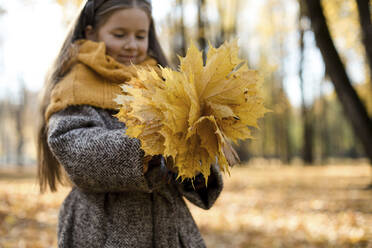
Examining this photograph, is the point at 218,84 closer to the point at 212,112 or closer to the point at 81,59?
the point at 212,112

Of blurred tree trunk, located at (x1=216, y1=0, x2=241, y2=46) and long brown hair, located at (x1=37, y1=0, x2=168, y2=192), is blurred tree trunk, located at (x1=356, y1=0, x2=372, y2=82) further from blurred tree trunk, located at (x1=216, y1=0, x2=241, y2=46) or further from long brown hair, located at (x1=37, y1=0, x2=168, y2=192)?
blurred tree trunk, located at (x1=216, y1=0, x2=241, y2=46)

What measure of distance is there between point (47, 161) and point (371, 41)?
461 cm

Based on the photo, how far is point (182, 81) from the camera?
34.1 inches

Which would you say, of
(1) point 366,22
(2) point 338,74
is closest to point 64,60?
(2) point 338,74

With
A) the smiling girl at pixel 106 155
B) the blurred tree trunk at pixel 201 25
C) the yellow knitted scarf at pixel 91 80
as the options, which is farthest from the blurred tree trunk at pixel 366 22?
the blurred tree trunk at pixel 201 25

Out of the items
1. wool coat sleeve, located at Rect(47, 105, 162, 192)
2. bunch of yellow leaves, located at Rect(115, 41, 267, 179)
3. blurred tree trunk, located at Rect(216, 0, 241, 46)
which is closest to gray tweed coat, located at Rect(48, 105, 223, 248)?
wool coat sleeve, located at Rect(47, 105, 162, 192)

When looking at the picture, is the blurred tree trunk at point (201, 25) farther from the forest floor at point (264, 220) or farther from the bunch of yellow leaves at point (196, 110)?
the bunch of yellow leaves at point (196, 110)

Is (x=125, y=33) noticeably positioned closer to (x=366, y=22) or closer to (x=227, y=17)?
(x=366, y=22)

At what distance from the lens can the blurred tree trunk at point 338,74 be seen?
4.72m

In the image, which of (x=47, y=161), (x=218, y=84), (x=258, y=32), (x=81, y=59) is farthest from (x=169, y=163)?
(x=258, y=32)

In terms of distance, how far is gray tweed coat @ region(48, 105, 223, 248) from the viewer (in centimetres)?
116

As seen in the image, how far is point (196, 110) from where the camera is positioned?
0.88 m

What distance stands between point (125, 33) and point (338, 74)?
4207 mm

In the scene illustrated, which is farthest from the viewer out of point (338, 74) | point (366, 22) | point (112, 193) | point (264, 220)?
point (264, 220)
